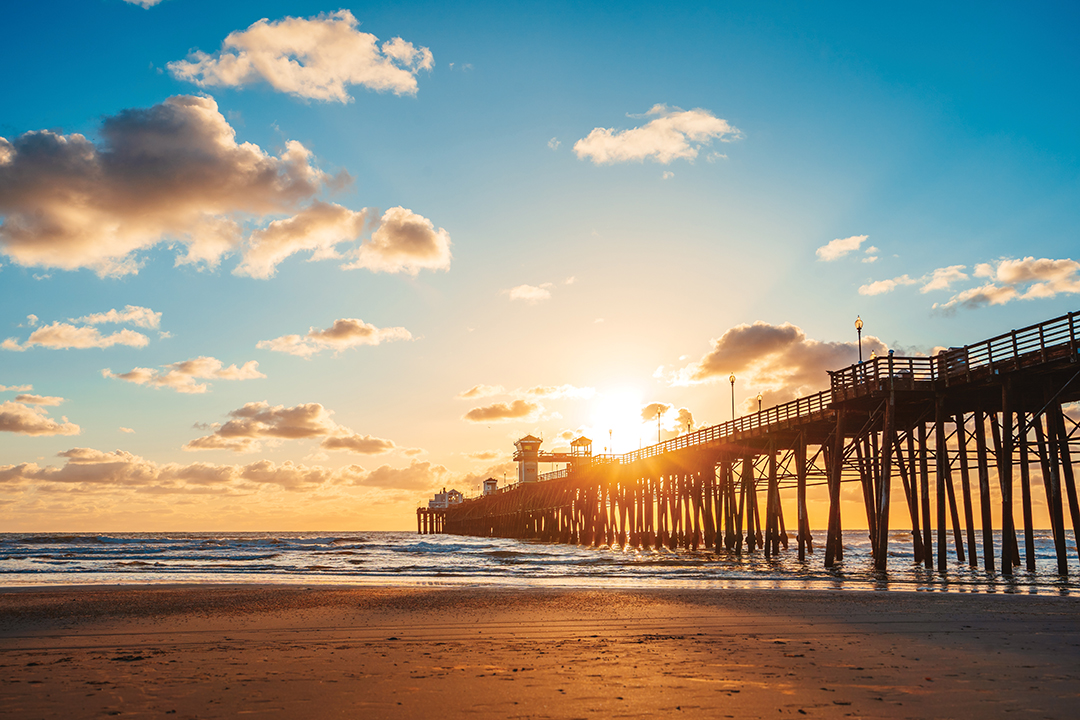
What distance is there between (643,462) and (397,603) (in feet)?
108

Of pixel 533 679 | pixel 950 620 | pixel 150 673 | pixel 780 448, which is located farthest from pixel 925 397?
pixel 150 673

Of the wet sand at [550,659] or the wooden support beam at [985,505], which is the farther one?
the wooden support beam at [985,505]

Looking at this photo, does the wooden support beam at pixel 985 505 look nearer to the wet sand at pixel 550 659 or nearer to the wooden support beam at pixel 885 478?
the wooden support beam at pixel 885 478

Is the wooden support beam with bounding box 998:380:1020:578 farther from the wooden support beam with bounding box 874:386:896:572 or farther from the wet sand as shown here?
the wet sand

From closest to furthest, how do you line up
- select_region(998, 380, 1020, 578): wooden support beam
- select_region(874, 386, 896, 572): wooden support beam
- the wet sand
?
1. the wet sand
2. select_region(998, 380, 1020, 578): wooden support beam
3. select_region(874, 386, 896, 572): wooden support beam

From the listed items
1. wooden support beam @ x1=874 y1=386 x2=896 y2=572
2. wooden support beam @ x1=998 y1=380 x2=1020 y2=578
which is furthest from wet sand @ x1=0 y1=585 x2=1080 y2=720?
wooden support beam @ x1=874 y1=386 x2=896 y2=572

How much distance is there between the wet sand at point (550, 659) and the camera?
6.06 meters

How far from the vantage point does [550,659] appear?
8164 mm

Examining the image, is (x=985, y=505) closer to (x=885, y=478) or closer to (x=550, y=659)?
(x=885, y=478)

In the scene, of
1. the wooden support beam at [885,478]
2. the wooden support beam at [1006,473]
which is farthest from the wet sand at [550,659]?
the wooden support beam at [885,478]

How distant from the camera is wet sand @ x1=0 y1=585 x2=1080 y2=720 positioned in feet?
19.9

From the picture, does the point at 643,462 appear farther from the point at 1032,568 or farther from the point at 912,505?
the point at 1032,568

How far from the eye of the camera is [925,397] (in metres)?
24.8

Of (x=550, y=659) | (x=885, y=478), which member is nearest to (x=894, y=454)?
(x=885, y=478)
